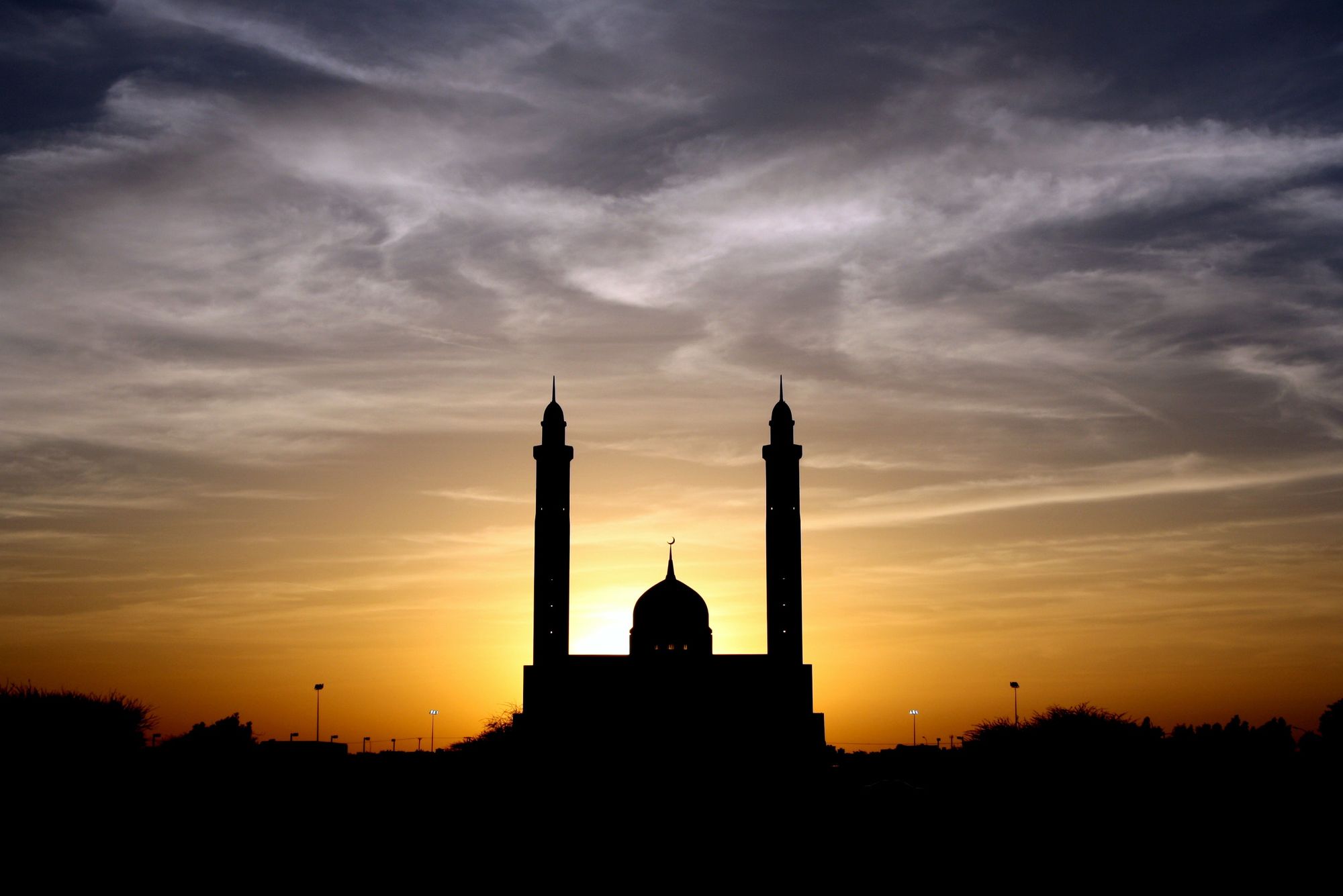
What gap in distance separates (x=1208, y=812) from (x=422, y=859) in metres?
22.0

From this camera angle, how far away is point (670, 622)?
101 metres

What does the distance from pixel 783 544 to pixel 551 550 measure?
15.3 meters

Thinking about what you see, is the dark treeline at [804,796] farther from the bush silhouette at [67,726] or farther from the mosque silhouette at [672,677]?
the mosque silhouette at [672,677]

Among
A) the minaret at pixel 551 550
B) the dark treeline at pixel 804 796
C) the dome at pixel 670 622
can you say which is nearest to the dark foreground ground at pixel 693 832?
the dark treeline at pixel 804 796

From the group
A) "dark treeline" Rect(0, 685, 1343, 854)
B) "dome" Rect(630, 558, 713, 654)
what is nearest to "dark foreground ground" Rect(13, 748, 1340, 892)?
"dark treeline" Rect(0, 685, 1343, 854)

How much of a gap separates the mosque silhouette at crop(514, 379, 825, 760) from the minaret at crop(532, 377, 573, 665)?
0.21ft

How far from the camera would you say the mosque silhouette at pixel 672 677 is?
92.2 meters

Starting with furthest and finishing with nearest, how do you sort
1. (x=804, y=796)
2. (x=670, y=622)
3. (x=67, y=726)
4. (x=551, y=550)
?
(x=670, y=622) → (x=551, y=550) → (x=804, y=796) → (x=67, y=726)

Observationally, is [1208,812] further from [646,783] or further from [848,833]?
[646,783]

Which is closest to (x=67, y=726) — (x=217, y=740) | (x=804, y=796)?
(x=217, y=740)

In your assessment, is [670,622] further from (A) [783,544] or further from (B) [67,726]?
(B) [67,726]

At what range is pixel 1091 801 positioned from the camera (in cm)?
4188

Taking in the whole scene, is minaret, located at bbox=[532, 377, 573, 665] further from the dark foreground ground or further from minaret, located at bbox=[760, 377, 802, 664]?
the dark foreground ground

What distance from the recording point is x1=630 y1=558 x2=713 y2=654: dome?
101062 mm
